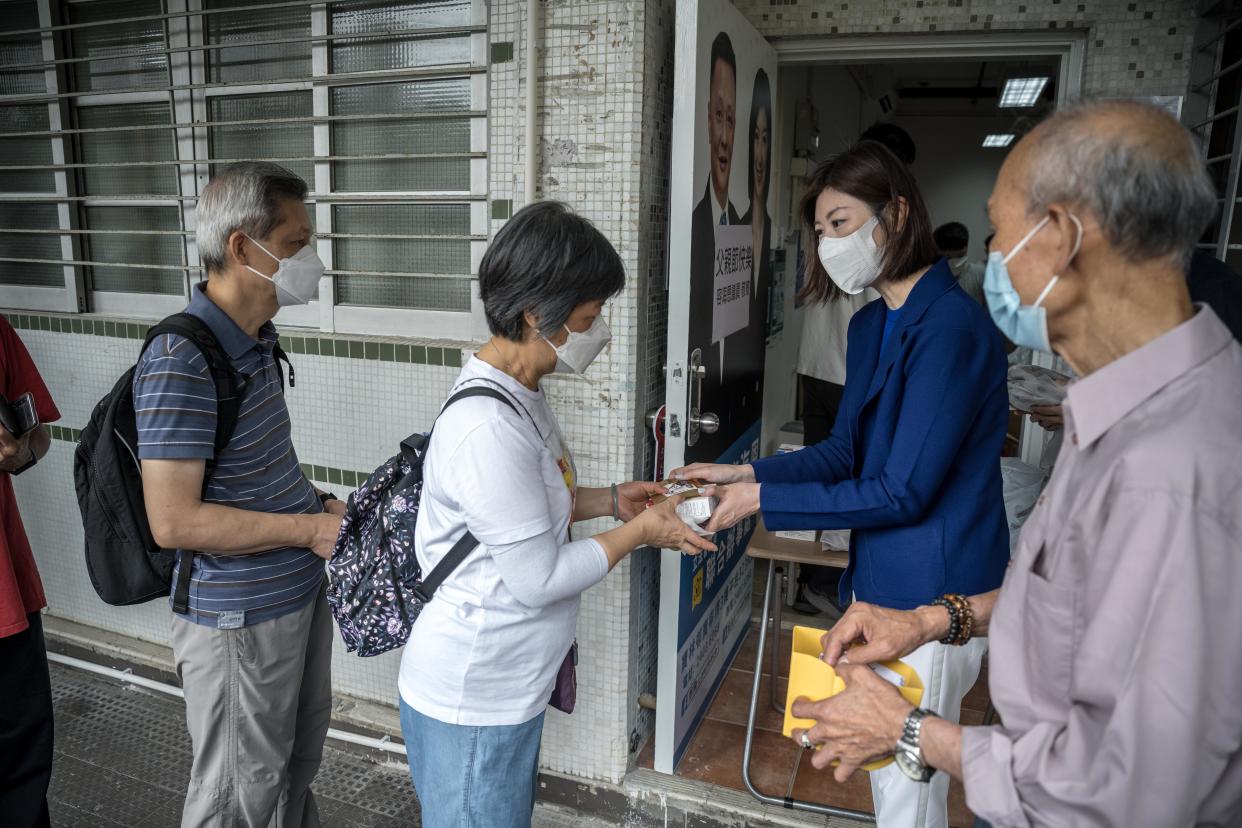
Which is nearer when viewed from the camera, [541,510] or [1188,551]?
[1188,551]

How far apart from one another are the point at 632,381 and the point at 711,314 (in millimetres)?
350

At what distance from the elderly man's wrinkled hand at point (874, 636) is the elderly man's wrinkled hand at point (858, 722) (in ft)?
0.49

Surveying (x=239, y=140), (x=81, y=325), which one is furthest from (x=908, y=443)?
(x=81, y=325)

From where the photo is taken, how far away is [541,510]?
1548 mm

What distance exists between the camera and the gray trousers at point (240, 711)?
1.91 m

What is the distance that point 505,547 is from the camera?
1.52 meters

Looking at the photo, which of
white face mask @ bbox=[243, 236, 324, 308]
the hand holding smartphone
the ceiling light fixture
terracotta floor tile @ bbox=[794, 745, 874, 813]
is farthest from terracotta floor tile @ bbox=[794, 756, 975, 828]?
the ceiling light fixture

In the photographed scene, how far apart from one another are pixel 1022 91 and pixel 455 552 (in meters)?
9.37

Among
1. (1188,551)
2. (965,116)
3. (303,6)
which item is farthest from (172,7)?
(965,116)

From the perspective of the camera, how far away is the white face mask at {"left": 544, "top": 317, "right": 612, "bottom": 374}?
5.59 feet

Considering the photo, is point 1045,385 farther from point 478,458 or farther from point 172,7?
point 172,7

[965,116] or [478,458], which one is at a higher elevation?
[965,116]

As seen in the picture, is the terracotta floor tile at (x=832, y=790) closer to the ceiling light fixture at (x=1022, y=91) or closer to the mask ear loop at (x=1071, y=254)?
the mask ear loop at (x=1071, y=254)

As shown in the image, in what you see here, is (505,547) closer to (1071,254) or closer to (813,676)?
(813,676)
